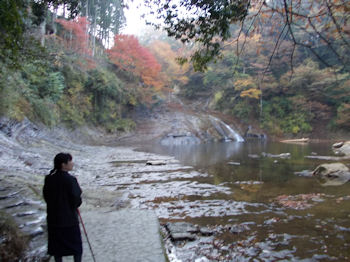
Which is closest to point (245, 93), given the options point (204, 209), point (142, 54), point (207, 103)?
point (207, 103)

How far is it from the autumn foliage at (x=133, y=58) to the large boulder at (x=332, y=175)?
22461 mm

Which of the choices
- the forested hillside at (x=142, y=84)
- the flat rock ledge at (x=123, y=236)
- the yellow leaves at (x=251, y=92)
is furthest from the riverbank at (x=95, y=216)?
the yellow leaves at (x=251, y=92)

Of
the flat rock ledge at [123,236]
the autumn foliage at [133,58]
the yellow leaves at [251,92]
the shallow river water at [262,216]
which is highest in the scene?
the autumn foliage at [133,58]

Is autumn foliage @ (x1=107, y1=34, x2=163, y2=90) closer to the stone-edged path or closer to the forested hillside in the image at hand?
the forested hillside

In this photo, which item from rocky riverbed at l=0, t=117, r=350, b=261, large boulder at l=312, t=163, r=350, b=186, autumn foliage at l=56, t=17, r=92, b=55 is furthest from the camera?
autumn foliage at l=56, t=17, r=92, b=55

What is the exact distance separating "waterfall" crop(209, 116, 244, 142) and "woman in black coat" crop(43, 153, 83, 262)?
95.3 feet

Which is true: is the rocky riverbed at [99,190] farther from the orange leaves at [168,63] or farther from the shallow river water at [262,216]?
the orange leaves at [168,63]

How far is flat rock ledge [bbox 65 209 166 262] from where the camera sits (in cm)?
361

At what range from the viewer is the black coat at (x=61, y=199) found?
9.81 feet

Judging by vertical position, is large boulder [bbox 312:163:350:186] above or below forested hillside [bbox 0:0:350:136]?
below

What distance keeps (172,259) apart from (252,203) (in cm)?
359

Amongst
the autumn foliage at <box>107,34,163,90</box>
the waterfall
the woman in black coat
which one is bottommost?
the woman in black coat

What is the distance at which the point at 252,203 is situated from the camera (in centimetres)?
704

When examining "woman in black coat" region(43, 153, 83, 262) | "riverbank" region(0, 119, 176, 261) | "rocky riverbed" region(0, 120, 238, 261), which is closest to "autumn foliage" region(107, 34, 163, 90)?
"rocky riverbed" region(0, 120, 238, 261)
